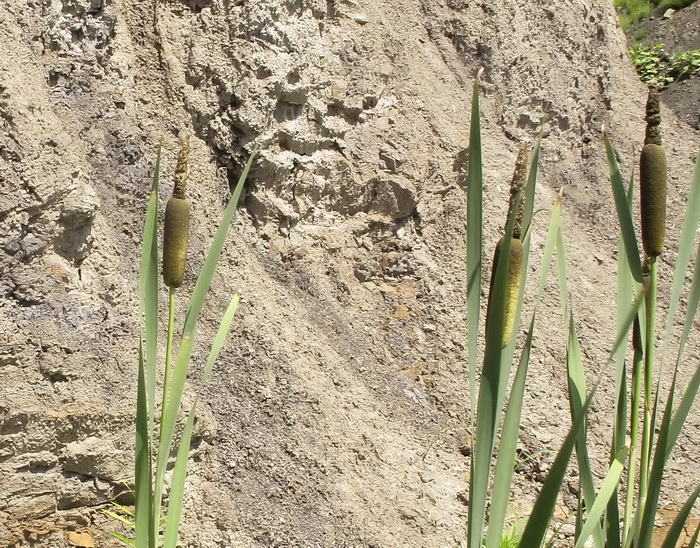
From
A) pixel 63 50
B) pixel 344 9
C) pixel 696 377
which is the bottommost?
pixel 696 377

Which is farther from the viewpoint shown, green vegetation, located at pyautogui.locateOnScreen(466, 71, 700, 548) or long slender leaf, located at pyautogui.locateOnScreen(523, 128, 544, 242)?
long slender leaf, located at pyautogui.locateOnScreen(523, 128, 544, 242)

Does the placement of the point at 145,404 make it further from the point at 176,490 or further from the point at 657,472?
the point at 657,472

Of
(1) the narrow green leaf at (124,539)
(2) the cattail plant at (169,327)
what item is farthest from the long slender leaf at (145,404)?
(1) the narrow green leaf at (124,539)

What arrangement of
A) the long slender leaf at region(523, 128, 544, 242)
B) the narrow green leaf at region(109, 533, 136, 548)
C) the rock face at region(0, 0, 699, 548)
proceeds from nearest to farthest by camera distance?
the long slender leaf at region(523, 128, 544, 242), the narrow green leaf at region(109, 533, 136, 548), the rock face at region(0, 0, 699, 548)

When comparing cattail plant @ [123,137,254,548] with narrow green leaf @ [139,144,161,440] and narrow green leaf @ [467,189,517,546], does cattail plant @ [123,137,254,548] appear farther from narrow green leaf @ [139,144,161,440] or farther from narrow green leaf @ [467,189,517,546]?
narrow green leaf @ [467,189,517,546]

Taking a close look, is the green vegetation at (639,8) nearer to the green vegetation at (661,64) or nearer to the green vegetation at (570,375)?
the green vegetation at (661,64)

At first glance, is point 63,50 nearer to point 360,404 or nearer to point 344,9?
point 344,9

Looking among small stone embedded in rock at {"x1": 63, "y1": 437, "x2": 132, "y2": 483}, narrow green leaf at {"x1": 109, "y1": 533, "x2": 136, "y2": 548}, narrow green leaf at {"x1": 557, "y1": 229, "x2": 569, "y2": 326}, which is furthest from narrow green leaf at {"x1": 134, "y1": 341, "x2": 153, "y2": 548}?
small stone embedded in rock at {"x1": 63, "y1": 437, "x2": 132, "y2": 483}

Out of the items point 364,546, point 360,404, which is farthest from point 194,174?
point 364,546
